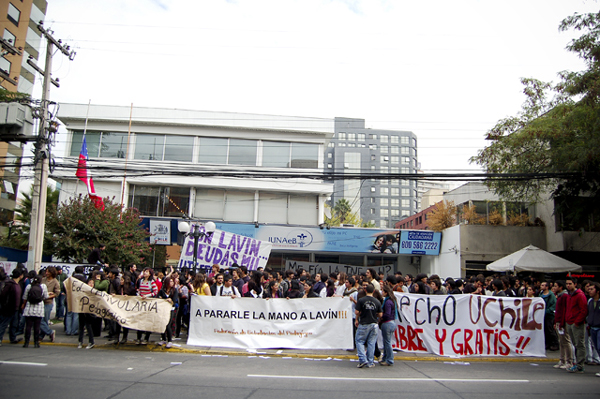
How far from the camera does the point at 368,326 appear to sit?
9219mm

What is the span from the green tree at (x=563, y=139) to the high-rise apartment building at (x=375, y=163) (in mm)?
76783

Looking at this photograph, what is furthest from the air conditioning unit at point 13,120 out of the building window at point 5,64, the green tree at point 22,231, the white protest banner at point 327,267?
the building window at point 5,64

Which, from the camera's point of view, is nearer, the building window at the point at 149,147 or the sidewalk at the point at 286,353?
the sidewalk at the point at 286,353

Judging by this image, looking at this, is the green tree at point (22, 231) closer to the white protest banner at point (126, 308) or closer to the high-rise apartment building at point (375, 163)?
the white protest banner at point (126, 308)

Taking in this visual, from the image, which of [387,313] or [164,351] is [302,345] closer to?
[387,313]

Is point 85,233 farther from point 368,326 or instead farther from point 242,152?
point 368,326

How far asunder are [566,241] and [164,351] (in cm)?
2167

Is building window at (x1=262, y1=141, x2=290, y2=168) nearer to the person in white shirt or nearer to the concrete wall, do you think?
the concrete wall

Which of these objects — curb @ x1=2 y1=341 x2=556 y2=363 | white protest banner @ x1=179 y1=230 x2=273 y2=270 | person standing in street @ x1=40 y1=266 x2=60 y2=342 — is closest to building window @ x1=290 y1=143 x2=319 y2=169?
white protest banner @ x1=179 y1=230 x2=273 y2=270

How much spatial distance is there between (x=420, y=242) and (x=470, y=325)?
58.3 feet

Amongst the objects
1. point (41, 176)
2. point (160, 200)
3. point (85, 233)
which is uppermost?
point (160, 200)

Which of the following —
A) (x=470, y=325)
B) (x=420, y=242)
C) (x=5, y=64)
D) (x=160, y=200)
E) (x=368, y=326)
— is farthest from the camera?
(x=5, y=64)

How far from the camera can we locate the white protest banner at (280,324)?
35.5ft

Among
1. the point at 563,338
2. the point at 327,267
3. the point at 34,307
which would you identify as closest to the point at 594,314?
the point at 563,338
